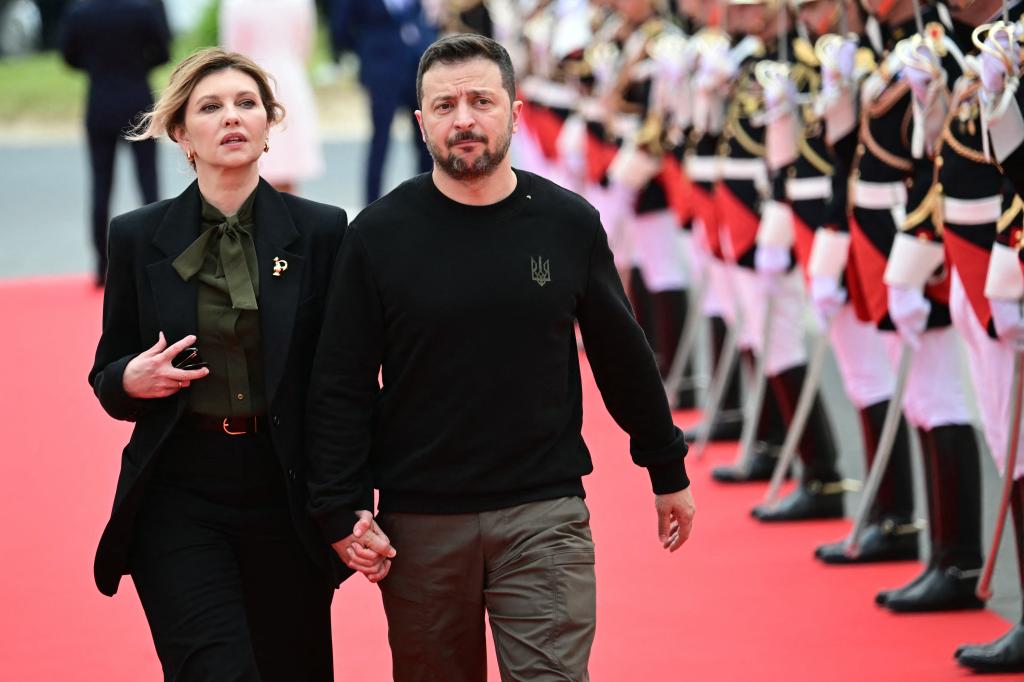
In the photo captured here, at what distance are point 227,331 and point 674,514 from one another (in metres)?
0.95

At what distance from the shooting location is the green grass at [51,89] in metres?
21.8

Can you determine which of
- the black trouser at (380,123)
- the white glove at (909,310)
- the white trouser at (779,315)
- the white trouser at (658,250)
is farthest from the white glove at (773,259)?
the black trouser at (380,123)

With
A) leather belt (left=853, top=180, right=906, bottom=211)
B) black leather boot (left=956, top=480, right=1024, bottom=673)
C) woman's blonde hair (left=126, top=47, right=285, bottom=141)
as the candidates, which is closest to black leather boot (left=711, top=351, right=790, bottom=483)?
leather belt (left=853, top=180, right=906, bottom=211)

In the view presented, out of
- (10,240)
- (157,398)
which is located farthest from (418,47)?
(157,398)

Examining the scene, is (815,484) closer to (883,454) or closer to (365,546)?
(883,454)

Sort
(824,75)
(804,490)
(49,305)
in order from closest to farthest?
(824,75), (804,490), (49,305)

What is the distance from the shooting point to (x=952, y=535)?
5059 millimetres

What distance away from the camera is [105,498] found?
6.69 meters

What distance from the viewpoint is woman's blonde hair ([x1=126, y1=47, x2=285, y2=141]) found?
3662mm

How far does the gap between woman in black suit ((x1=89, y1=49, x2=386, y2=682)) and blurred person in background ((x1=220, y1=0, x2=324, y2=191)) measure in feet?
22.9

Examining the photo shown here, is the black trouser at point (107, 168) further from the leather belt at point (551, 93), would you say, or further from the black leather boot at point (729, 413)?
the black leather boot at point (729, 413)

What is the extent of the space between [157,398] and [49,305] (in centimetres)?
782

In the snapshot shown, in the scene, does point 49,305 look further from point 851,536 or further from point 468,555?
point 468,555

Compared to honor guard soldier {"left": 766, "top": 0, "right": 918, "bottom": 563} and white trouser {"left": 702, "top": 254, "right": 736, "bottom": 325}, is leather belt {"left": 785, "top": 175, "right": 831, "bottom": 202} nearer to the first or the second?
honor guard soldier {"left": 766, "top": 0, "right": 918, "bottom": 563}
